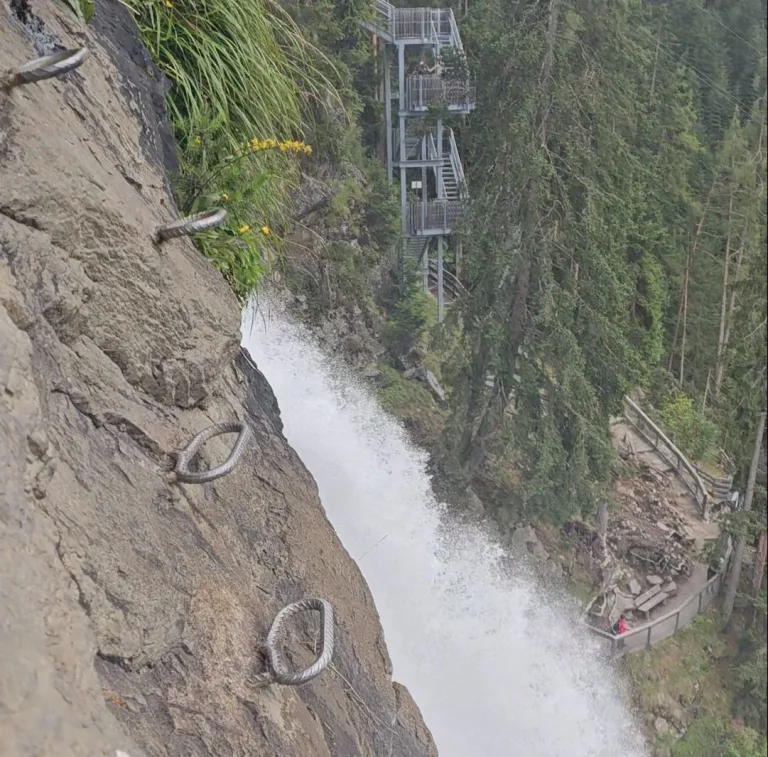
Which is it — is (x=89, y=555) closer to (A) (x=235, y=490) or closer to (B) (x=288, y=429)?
(A) (x=235, y=490)

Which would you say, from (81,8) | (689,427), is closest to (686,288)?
(689,427)

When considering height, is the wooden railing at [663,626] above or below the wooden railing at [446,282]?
below

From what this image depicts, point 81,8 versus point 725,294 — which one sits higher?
point 81,8

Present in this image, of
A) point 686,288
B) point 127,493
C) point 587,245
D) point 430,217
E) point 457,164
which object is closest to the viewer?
point 127,493

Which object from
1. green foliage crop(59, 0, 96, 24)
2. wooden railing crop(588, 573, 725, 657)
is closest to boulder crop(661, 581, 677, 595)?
wooden railing crop(588, 573, 725, 657)

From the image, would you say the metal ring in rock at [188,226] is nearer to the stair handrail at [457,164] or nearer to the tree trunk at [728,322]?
the stair handrail at [457,164]

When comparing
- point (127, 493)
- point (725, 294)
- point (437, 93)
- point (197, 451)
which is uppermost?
point (127, 493)

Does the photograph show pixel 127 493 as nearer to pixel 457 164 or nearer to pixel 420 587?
pixel 420 587

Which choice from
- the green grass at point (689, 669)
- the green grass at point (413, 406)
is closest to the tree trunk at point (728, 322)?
the green grass at point (689, 669)
